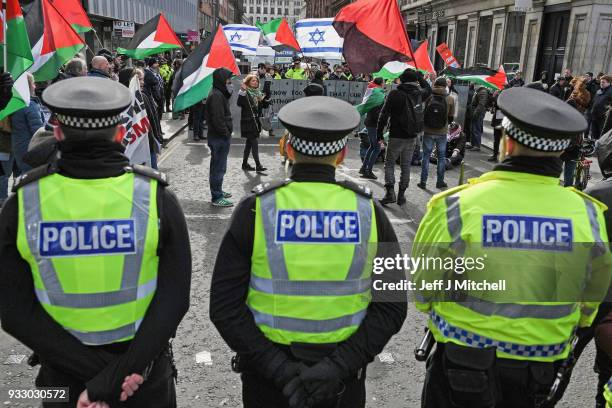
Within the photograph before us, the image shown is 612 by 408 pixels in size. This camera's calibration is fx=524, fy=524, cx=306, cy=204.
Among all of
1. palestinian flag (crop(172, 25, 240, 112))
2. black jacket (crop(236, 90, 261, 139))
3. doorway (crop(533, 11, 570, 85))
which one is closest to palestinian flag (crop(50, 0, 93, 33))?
palestinian flag (crop(172, 25, 240, 112))

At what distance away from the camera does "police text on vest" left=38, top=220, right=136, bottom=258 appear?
188cm

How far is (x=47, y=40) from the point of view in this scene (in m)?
6.93

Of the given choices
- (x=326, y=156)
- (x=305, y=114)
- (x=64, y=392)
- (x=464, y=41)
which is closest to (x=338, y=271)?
(x=326, y=156)

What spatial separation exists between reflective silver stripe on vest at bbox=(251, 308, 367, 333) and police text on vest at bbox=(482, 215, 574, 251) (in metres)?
0.68

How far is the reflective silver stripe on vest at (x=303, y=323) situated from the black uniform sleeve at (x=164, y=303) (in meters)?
0.33

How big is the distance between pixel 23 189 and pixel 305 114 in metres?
1.09

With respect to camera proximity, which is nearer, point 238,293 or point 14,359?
point 238,293

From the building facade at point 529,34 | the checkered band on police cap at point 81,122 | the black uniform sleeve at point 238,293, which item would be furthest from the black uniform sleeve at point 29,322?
the building facade at point 529,34

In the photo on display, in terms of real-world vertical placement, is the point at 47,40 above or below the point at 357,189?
above

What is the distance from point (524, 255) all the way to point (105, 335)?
165 centimetres

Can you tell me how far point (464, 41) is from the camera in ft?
106

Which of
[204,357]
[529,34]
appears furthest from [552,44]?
[204,357]

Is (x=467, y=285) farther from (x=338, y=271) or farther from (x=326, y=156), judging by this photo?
(x=326, y=156)

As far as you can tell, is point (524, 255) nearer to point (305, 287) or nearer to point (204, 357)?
point (305, 287)
